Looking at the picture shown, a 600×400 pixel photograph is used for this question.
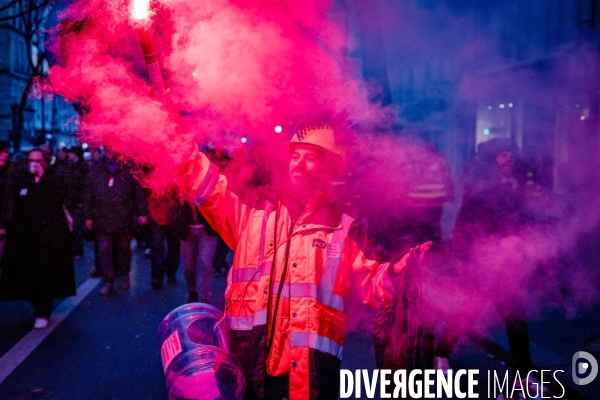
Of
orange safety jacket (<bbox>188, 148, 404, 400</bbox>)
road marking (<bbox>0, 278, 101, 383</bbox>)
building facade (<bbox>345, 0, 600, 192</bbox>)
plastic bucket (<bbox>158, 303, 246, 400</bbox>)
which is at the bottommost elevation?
road marking (<bbox>0, 278, 101, 383</bbox>)

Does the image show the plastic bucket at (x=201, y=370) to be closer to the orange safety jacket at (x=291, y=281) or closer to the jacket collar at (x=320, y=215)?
the orange safety jacket at (x=291, y=281)

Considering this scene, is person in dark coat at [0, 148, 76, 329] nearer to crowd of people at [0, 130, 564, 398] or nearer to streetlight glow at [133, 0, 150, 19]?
crowd of people at [0, 130, 564, 398]

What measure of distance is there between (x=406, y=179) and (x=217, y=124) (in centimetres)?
274

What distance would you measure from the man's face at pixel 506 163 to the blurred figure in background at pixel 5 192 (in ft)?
18.7

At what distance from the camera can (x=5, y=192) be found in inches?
282

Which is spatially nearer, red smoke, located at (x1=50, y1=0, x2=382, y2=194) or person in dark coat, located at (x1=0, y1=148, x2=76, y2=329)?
red smoke, located at (x1=50, y1=0, x2=382, y2=194)

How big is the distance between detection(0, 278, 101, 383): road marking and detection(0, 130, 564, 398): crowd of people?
0.20 m

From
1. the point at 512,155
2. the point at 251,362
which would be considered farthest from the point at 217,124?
the point at 251,362

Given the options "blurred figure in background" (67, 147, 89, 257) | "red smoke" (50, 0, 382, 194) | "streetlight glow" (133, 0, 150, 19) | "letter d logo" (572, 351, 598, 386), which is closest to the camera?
"streetlight glow" (133, 0, 150, 19)

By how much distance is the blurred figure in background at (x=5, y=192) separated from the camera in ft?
22.9

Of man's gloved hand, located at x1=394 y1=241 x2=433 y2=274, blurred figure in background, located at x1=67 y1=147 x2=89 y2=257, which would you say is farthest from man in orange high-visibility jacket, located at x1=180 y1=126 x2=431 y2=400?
blurred figure in background, located at x1=67 y1=147 x2=89 y2=257

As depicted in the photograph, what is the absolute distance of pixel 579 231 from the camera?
5.83 metres

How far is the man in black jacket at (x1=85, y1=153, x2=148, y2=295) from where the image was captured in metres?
7.60

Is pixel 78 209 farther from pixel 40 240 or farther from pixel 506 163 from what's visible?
pixel 506 163
